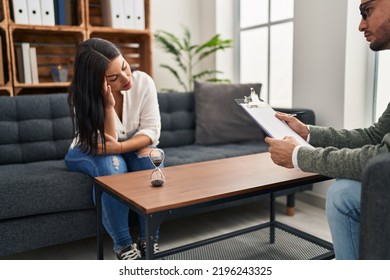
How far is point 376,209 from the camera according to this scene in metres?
0.93

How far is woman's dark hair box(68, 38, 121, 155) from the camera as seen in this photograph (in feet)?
5.82

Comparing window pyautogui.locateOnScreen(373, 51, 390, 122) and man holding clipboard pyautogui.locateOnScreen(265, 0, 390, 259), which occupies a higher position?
window pyautogui.locateOnScreen(373, 51, 390, 122)

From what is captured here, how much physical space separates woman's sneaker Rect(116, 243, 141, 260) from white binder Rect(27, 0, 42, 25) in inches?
72.9

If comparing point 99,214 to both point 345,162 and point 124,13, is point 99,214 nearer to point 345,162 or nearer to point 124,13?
point 345,162

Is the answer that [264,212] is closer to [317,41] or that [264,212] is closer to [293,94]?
[293,94]

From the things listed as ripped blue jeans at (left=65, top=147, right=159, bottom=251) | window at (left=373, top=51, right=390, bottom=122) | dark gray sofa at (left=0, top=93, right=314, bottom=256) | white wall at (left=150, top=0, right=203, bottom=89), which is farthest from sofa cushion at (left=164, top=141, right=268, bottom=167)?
white wall at (left=150, top=0, right=203, bottom=89)

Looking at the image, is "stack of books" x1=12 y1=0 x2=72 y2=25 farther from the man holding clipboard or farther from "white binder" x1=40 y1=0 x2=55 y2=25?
the man holding clipboard

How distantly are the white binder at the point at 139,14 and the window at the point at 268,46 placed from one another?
911 millimetres

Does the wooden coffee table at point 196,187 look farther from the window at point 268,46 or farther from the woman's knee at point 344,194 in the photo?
the window at point 268,46

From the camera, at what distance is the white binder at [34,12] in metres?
2.78

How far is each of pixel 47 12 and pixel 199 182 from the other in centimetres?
204

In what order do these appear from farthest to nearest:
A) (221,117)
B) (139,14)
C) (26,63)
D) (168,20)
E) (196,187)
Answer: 1. (168,20)
2. (139,14)
3. (26,63)
4. (221,117)
5. (196,187)

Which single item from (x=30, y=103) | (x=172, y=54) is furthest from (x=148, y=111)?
(x=172, y=54)

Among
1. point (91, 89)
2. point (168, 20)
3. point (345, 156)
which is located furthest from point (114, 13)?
point (345, 156)
